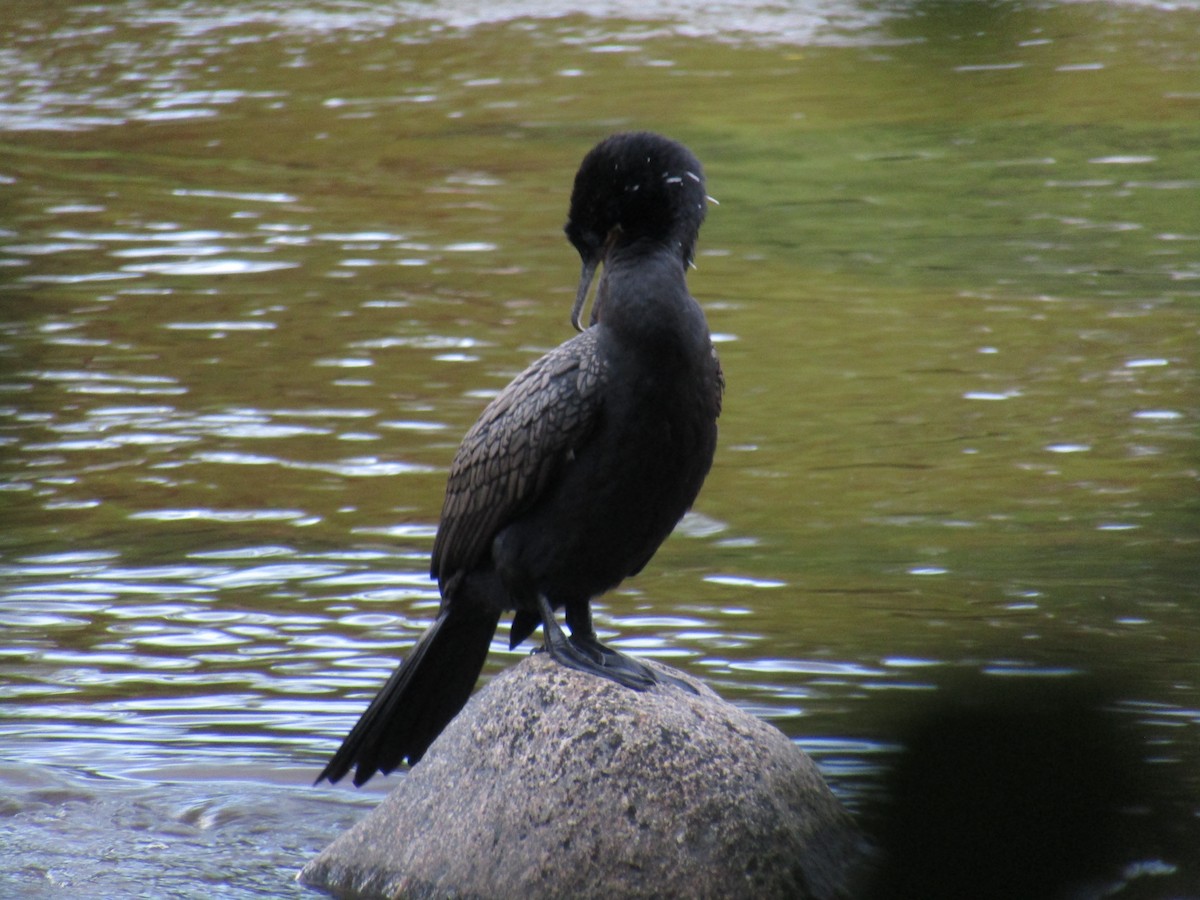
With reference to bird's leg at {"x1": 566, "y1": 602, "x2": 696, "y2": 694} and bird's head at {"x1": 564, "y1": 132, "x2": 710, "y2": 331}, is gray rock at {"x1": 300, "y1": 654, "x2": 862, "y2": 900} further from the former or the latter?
bird's head at {"x1": 564, "y1": 132, "x2": 710, "y2": 331}

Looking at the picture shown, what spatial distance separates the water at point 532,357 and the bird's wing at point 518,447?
102 centimetres

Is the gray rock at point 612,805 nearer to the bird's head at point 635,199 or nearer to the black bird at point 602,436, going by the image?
the black bird at point 602,436

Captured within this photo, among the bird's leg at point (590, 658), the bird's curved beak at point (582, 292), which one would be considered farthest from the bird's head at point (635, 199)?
the bird's leg at point (590, 658)

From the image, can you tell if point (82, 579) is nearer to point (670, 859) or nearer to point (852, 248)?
point (670, 859)

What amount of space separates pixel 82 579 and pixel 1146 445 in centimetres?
480

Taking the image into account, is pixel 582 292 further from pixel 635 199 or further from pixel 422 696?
pixel 422 696

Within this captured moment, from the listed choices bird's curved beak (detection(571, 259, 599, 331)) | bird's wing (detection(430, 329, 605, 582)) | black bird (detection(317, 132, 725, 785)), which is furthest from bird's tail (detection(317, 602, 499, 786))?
bird's curved beak (detection(571, 259, 599, 331))

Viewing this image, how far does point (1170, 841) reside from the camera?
272 centimetres

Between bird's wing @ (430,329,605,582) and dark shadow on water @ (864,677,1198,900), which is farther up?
dark shadow on water @ (864,677,1198,900)

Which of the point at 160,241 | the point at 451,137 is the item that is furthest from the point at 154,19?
the point at 160,241

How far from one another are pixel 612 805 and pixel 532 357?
6122 millimetres

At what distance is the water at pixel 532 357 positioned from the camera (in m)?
5.15

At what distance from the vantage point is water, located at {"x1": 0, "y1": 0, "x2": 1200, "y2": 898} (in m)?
5.15

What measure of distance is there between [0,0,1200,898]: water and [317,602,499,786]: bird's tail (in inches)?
17.9
